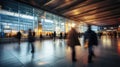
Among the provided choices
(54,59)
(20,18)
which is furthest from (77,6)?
(20,18)

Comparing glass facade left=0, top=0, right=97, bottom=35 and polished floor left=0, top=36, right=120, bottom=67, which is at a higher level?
glass facade left=0, top=0, right=97, bottom=35

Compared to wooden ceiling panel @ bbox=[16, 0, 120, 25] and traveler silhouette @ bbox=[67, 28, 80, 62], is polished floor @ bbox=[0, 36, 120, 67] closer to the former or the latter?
traveler silhouette @ bbox=[67, 28, 80, 62]

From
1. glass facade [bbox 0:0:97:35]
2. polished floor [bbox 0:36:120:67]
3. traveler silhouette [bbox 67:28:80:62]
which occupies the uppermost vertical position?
glass facade [bbox 0:0:97:35]

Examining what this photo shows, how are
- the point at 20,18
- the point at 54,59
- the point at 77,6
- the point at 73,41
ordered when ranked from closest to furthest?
the point at 73,41, the point at 54,59, the point at 77,6, the point at 20,18

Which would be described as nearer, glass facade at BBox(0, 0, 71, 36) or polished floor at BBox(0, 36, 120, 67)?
polished floor at BBox(0, 36, 120, 67)

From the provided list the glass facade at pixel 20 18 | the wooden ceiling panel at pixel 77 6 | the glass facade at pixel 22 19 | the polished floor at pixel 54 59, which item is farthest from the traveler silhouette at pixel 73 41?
the glass facade at pixel 20 18

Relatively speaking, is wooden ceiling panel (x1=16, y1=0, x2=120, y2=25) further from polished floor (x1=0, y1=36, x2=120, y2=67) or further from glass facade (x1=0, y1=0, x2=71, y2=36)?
polished floor (x1=0, y1=36, x2=120, y2=67)

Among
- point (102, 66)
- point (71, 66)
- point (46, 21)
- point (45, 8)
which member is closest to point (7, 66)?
point (71, 66)

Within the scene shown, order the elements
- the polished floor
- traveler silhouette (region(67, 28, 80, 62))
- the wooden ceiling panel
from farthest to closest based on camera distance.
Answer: the wooden ceiling panel → traveler silhouette (region(67, 28, 80, 62)) → the polished floor

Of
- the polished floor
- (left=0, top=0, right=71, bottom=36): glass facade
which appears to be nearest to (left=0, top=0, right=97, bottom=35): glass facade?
(left=0, top=0, right=71, bottom=36): glass facade

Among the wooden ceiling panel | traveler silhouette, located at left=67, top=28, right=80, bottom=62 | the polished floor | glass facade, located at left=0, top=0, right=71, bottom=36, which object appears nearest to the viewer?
the polished floor

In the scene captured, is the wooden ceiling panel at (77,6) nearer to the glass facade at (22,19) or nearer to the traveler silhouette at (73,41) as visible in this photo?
the glass facade at (22,19)

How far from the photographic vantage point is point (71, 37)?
4.39 meters

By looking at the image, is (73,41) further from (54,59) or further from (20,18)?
(20,18)
